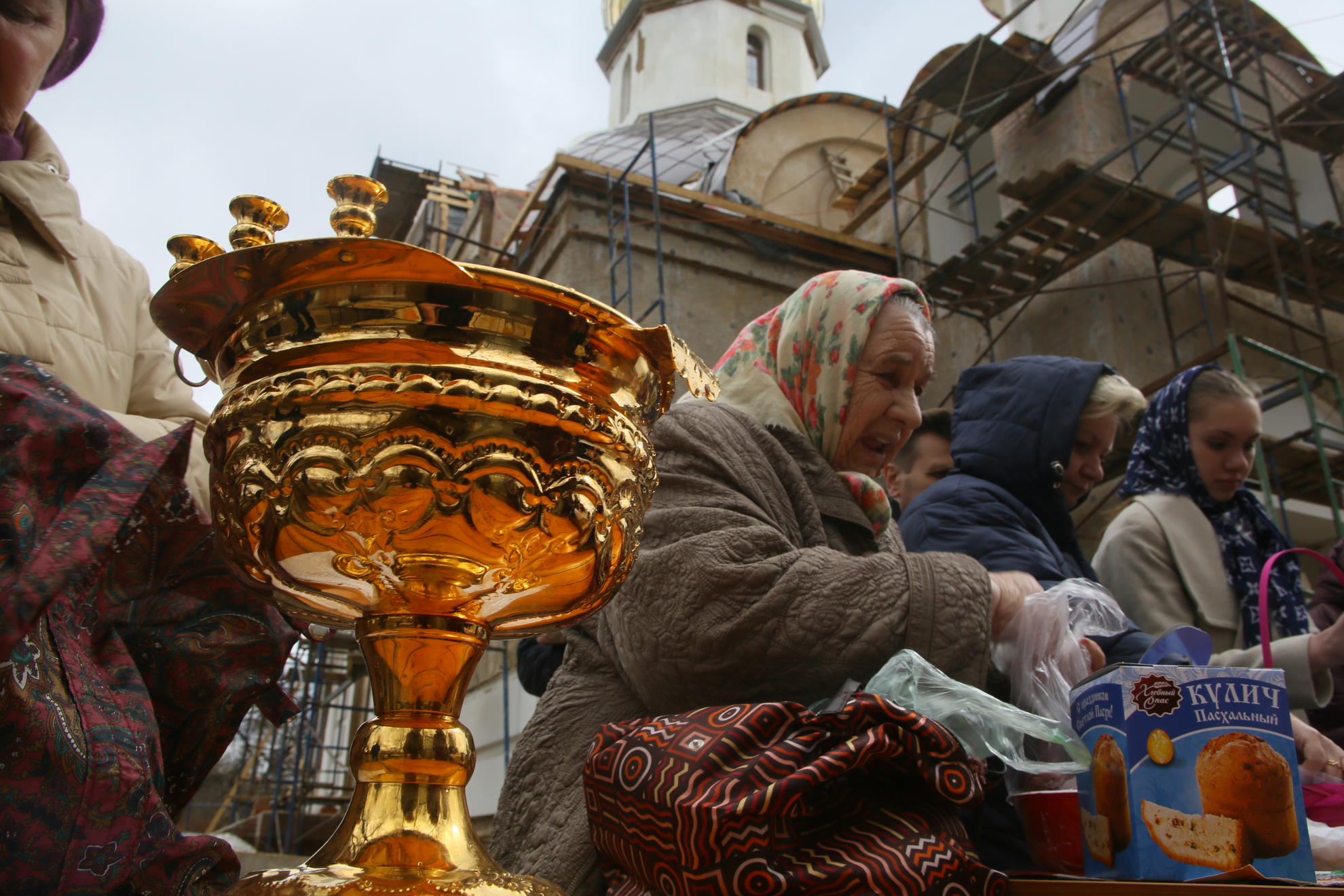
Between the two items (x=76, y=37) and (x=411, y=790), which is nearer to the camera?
(x=411, y=790)

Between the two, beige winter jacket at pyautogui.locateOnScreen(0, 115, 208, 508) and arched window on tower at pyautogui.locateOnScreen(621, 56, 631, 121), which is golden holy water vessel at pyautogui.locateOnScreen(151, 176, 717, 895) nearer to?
beige winter jacket at pyautogui.locateOnScreen(0, 115, 208, 508)

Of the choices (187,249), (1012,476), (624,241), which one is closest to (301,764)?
(624,241)

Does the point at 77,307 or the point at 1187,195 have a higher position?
the point at 1187,195

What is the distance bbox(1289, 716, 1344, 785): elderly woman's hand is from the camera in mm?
1458

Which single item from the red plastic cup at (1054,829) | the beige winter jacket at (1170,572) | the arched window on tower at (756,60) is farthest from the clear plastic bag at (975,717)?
the arched window on tower at (756,60)

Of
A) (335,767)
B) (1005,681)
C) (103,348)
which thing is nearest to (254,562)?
(103,348)

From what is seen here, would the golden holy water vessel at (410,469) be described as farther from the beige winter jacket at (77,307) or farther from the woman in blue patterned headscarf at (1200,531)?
the woman in blue patterned headscarf at (1200,531)

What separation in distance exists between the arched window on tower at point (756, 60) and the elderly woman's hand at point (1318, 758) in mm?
18860

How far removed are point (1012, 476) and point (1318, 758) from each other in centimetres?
78

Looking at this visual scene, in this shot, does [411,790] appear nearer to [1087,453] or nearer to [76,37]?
[76,37]

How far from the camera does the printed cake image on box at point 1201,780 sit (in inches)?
37.4

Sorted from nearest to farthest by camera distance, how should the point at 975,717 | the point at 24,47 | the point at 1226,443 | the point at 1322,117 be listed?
the point at 975,717, the point at 24,47, the point at 1226,443, the point at 1322,117

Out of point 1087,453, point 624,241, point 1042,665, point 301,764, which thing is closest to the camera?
point 1042,665

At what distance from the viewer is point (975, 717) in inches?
40.8
